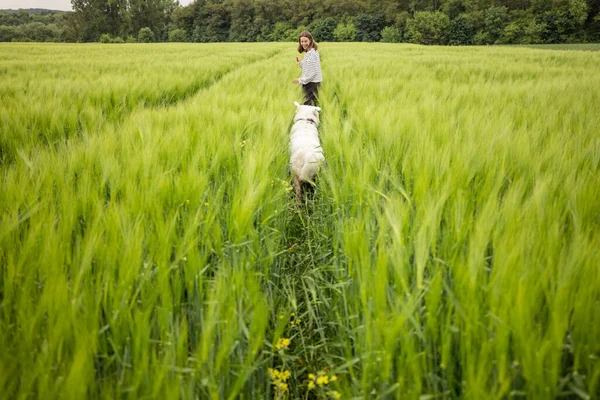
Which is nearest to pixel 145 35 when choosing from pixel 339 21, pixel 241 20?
pixel 241 20

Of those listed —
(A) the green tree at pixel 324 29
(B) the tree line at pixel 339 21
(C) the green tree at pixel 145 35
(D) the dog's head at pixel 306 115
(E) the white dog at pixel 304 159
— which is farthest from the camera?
(C) the green tree at pixel 145 35

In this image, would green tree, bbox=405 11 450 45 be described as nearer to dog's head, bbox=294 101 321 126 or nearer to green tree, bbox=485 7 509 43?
green tree, bbox=485 7 509 43

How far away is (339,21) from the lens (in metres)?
51.5

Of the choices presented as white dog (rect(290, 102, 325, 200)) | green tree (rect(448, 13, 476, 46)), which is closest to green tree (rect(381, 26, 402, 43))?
green tree (rect(448, 13, 476, 46))

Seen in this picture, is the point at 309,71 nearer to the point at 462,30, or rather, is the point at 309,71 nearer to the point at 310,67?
the point at 310,67

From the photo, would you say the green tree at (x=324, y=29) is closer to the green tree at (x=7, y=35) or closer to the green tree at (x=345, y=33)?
the green tree at (x=345, y=33)

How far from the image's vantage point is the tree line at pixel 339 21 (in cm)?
3784

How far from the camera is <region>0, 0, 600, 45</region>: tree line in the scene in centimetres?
3784

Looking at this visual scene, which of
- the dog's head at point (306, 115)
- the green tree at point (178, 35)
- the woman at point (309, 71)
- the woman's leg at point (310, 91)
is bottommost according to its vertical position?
the dog's head at point (306, 115)

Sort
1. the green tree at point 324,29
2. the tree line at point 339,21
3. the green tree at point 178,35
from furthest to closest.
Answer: the green tree at point 178,35
the green tree at point 324,29
the tree line at point 339,21

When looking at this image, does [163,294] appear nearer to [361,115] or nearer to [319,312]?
[319,312]

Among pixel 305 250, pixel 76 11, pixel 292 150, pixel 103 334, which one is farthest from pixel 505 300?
pixel 76 11

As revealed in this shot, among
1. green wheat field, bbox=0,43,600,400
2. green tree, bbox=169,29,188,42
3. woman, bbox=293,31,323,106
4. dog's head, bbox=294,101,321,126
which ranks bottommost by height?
green wheat field, bbox=0,43,600,400

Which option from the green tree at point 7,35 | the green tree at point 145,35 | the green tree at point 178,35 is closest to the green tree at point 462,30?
the green tree at point 178,35
